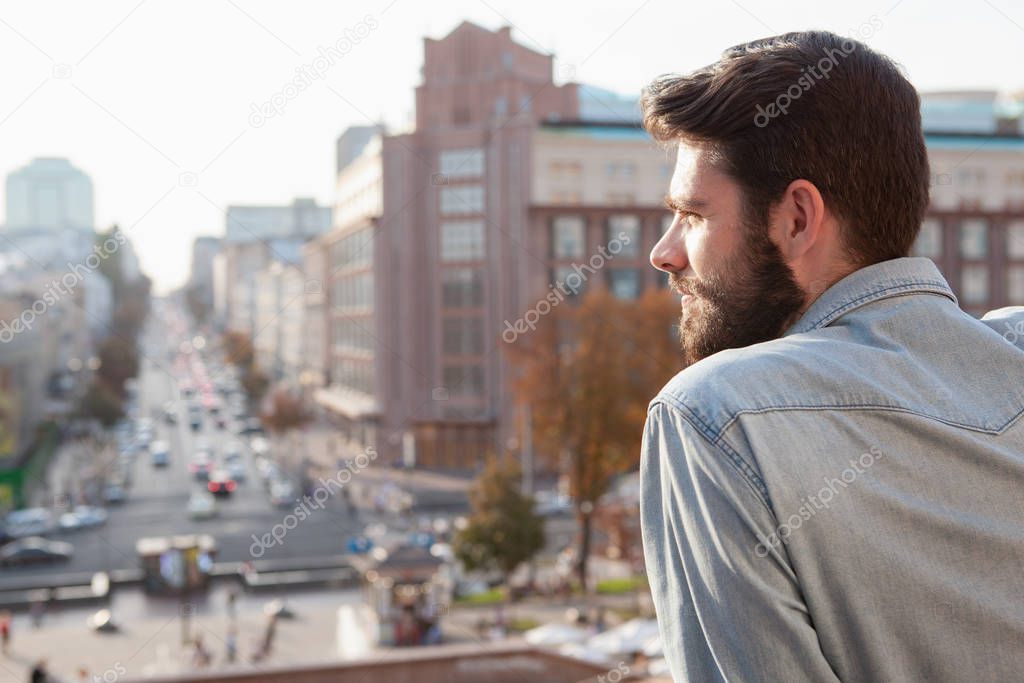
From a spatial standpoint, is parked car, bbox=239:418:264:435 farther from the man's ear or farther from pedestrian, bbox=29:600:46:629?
the man's ear

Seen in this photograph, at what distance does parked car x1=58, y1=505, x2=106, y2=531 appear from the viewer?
26188mm

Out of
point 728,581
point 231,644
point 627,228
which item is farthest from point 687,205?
point 627,228

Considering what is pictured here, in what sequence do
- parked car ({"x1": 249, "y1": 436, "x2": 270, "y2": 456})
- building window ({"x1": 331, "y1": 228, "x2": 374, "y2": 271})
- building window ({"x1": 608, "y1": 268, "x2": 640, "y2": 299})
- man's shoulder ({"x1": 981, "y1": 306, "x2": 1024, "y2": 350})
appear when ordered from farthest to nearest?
parked car ({"x1": 249, "y1": 436, "x2": 270, "y2": 456}) → building window ({"x1": 331, "y1": 228, "x2": 374, "y2": 271}) → building window ({"x1": 608, "y1": 268, "x2": 640, "y2": 299}) → man's shoulder ({"x1": 981, "y1": 306, "x2": 1024, "y2": 350})

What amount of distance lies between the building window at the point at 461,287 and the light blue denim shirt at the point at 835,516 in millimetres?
30679

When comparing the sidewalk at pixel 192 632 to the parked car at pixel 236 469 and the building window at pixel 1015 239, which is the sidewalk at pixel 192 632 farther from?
the building window at pixel 1015 239

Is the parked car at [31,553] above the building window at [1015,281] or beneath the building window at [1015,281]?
beneath

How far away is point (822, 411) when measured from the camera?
813mm

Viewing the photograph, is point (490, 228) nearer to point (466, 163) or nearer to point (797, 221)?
point (466, 163)

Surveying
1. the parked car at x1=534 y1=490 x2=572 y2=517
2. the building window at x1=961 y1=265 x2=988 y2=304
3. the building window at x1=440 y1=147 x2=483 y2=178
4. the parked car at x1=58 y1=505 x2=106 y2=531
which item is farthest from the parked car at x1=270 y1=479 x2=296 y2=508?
the building window at x1=961 y1=265 x2=988 y2=304

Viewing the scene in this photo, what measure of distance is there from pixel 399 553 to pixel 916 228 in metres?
13.7

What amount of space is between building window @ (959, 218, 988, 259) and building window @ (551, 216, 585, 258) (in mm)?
13868

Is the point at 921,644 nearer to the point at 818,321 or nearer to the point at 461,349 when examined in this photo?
the point at 818,321

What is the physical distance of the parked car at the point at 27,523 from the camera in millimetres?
25188

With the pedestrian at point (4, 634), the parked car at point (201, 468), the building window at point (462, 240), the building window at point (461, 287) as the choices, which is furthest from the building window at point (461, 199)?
the pedestrian at point (4, 634)
